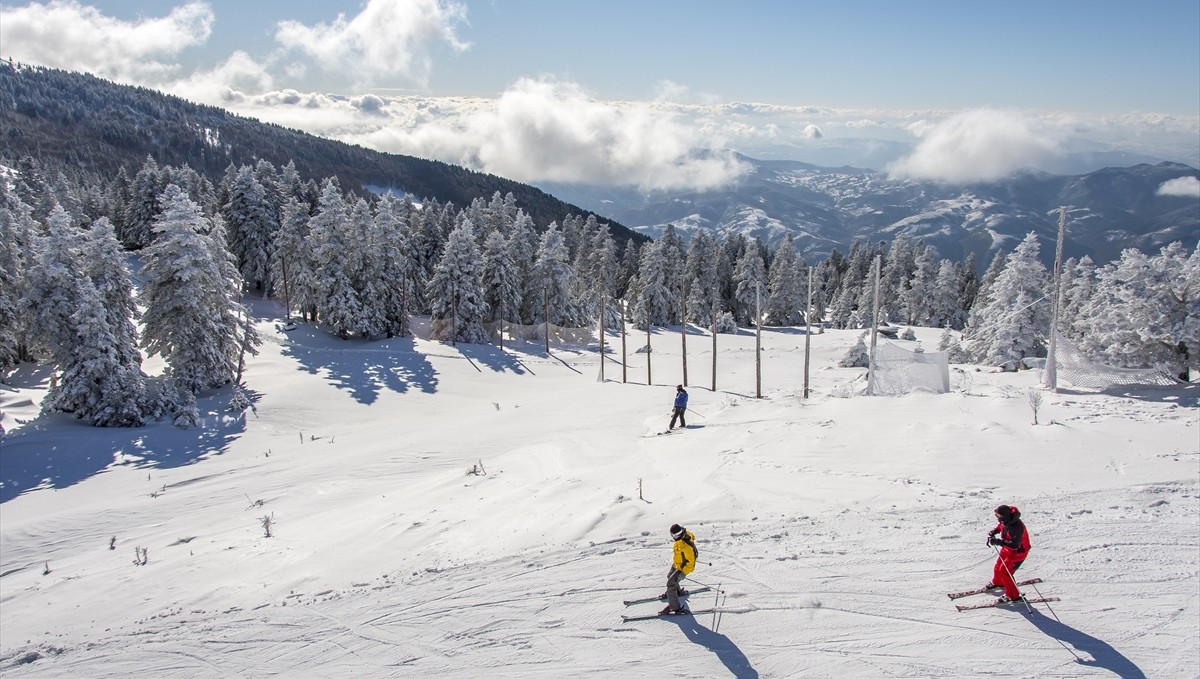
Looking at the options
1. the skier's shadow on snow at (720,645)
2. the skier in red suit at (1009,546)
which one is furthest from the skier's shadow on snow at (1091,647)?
the skier's shadow on snow at (720,645)

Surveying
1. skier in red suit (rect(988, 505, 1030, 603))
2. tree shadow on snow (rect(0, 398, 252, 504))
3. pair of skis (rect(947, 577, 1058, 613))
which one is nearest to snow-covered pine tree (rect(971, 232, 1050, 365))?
pair of skis (rect(947, 577, 1058, 613))

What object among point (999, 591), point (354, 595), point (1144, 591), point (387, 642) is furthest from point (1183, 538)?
point (354, 595)

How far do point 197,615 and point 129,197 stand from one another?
87.7m

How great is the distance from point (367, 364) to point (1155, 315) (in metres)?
42.2

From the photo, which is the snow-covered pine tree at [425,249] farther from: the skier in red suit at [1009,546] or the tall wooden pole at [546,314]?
the skier in red suit at [1009,546]

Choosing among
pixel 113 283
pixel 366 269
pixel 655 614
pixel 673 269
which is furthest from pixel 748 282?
pixel 655 614

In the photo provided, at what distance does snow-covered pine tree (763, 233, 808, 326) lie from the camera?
85.1 m

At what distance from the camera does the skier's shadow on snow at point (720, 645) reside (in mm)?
8172

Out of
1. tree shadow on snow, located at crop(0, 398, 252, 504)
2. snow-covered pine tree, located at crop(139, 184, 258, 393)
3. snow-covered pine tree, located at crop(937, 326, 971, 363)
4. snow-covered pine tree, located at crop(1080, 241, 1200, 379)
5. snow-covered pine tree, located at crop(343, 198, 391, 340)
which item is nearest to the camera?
tree shadow on snow, located at crop(0, 398, 252, 504)

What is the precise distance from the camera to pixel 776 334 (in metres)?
73.6

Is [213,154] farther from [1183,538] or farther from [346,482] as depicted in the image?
[1183,538]

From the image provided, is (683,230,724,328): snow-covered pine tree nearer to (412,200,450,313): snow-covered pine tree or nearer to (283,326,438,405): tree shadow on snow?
(412,200,450,313): snow-covered pine tree

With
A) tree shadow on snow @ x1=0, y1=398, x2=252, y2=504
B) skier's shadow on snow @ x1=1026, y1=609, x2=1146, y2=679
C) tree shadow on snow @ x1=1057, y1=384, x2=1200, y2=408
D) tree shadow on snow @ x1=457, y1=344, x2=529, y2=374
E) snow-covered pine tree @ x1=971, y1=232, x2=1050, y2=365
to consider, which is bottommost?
tree shadow on snow @ x1=0, y1=398, x2=252, y2=504

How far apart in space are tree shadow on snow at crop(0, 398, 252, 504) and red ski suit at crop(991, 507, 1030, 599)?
79.1 ft
